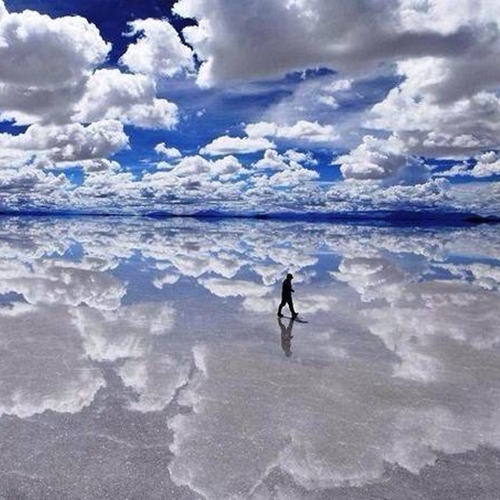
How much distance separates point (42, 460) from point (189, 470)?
81.6 inches

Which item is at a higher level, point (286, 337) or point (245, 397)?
point (245, 397)

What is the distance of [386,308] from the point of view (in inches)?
726

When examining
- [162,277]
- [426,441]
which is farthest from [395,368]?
[162,277]

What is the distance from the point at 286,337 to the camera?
1412 cm

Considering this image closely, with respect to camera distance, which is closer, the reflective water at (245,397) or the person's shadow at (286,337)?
the reflective water at (245,397)

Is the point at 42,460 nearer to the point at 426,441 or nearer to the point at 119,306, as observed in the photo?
the point at 426,441

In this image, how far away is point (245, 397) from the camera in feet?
31.8

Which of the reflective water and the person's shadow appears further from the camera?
the person's shadow

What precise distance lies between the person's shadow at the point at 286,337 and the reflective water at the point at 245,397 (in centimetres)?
9

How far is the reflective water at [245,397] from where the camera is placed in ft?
22.7

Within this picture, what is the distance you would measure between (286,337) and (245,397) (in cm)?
458

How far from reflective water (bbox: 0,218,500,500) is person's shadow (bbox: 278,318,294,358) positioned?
3.4 inches

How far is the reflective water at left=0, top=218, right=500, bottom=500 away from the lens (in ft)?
22.7

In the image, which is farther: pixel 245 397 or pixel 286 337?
pixel 286 337
